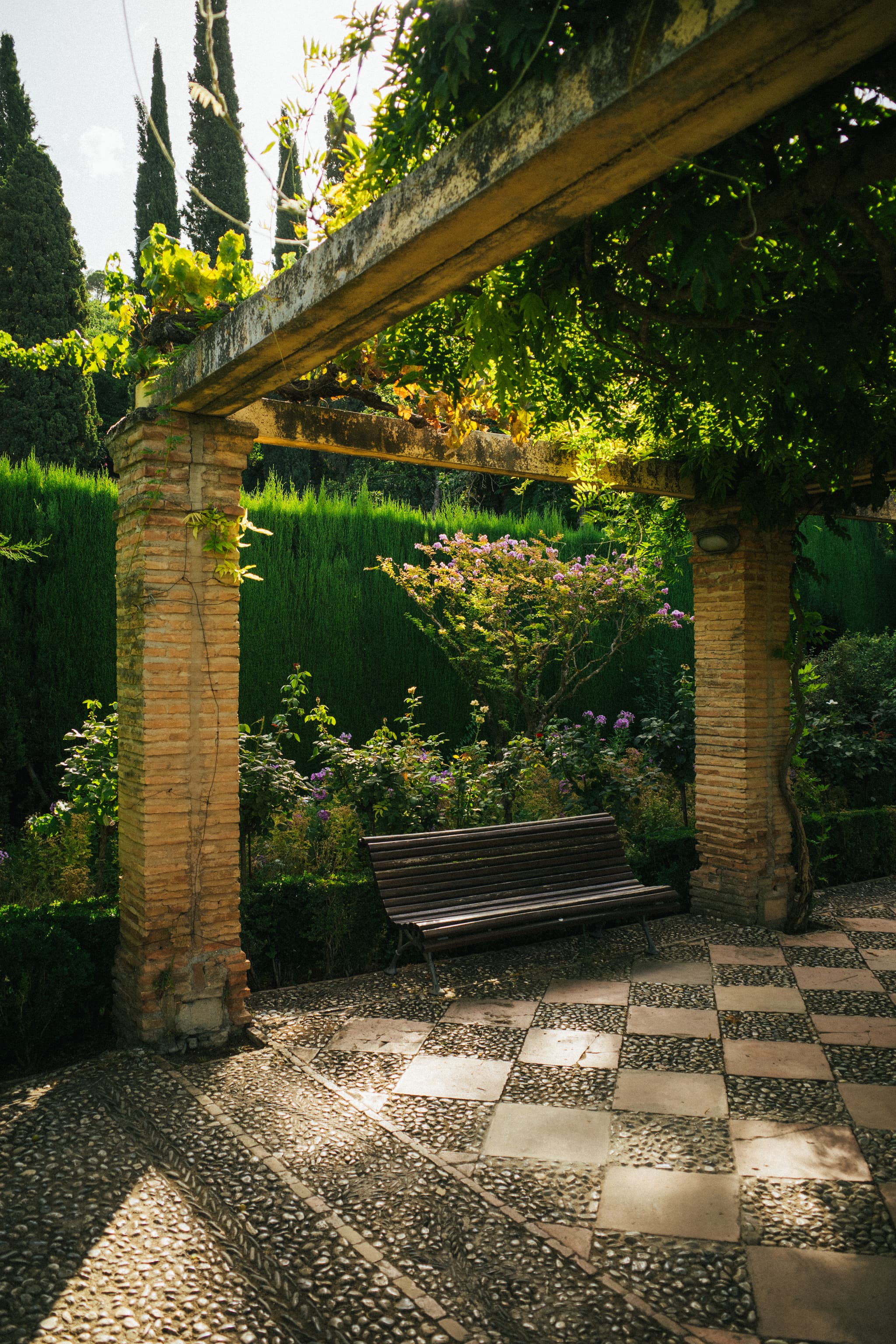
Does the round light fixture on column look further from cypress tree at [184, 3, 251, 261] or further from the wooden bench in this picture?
cypress tree at [184, 3, 251, 261]

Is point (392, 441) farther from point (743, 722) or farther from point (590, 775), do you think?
point (590, 775)

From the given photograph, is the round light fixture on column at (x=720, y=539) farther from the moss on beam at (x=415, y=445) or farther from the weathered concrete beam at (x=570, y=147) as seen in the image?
the weathered concrete beam at (x=570, y=147)

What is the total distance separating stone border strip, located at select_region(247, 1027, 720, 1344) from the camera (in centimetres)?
241

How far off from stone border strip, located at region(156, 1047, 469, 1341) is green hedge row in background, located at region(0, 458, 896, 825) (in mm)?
4559

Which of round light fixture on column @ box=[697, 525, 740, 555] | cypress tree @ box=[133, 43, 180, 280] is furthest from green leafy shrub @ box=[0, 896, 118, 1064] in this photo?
cypress tree @ box=[133, 43, 180, 280]

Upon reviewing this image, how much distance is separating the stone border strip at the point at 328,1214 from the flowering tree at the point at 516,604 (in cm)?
615

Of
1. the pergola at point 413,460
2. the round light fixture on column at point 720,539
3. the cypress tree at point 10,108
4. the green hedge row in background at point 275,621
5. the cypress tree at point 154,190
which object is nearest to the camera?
the pergola at point 413,460

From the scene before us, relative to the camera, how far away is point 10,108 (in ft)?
54.5

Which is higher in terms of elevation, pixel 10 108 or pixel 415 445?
pixel 10 108

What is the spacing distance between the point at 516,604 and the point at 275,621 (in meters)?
Result: 2.59

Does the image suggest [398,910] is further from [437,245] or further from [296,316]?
[437,245]

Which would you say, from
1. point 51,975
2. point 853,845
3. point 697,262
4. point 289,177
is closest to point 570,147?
point 697,262

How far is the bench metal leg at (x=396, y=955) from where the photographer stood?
5484 mm

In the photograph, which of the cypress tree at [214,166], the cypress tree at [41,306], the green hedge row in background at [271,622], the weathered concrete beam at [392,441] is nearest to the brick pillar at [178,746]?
the weathered concrete beam at [392,441]
